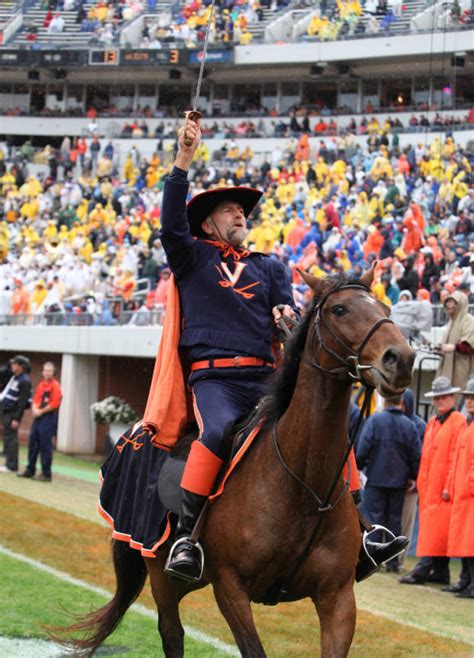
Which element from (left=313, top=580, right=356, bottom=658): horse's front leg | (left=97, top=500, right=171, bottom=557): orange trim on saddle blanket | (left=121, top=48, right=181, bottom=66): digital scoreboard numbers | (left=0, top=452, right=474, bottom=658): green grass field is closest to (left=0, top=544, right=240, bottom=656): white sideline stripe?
(left=0, top=452, right=474, bottom=658): green grass field

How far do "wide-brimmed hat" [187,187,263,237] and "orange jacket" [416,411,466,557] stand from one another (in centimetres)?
482

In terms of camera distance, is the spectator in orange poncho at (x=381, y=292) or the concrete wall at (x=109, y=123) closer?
the spectator in orange poncho at (x=381, y=292)

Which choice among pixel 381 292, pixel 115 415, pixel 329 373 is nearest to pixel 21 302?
pixel 115 415

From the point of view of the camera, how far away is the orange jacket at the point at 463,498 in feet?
33.4

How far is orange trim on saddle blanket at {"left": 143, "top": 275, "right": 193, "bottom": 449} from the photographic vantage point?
6238 millimetres

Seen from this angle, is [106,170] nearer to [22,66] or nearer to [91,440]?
[22,66]

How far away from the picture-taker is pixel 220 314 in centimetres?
618

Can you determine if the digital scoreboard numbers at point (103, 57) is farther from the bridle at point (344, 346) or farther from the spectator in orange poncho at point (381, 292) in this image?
the bridle at point (344, 346)

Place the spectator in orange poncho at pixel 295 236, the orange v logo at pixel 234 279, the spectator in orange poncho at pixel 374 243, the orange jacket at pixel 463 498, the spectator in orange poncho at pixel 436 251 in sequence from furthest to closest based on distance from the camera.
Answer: the spectator in orange poncho at pixel 295 236 < the spectator in orange poncho at pixel 374 243 < the spectator in orange poncho at pixel 436 251 < the orange jacket at pixel 463 498 < the orange v logo at pixel 234 279

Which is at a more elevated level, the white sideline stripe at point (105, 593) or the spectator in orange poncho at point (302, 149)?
the spectator in orange poncho at point (302, 149)

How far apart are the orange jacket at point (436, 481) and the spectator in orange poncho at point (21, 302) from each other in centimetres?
1585

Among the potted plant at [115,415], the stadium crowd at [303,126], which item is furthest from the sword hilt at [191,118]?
the stadium crowd at [303,126]

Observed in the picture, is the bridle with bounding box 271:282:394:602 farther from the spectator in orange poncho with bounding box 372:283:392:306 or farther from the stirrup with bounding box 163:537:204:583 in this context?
the spectator in orange poncho with bounding box 372:283:392:306

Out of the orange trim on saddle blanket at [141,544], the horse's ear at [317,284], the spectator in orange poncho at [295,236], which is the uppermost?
the spectator in orange poncho at [295,236]
